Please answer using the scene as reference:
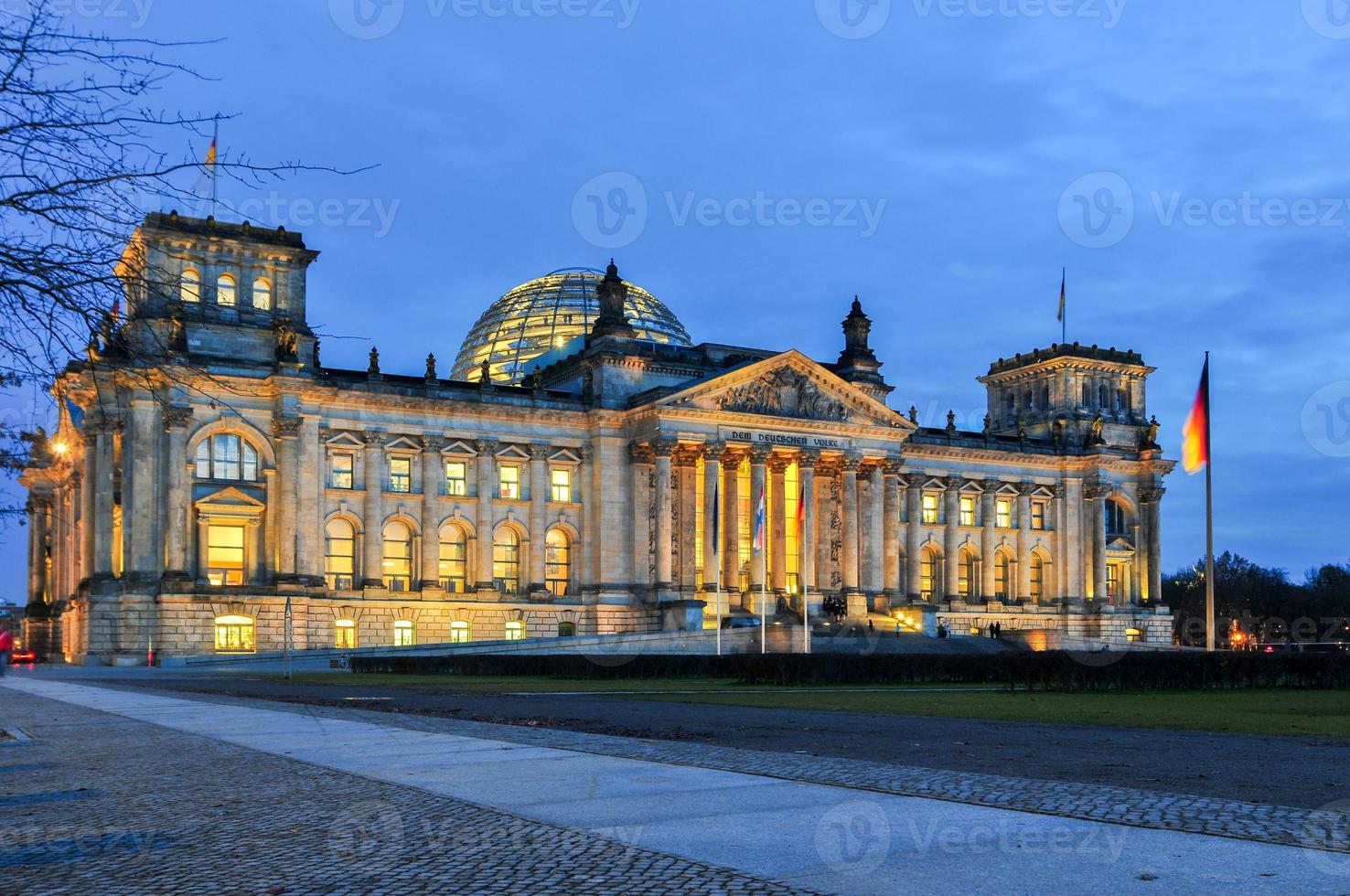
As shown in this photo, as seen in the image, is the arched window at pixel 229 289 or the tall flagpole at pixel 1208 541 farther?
the arched window at pixel 229 289

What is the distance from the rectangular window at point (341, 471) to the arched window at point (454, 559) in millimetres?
6651

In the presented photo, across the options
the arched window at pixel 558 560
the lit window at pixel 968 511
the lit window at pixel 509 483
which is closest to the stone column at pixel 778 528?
the arched window at pixel 558 560

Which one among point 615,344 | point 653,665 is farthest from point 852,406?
point 653,665

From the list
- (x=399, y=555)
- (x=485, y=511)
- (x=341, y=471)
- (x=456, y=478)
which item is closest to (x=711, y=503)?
(x=485, y=511)

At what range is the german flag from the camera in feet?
202

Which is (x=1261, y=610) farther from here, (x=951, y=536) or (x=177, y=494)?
(x=177, y=494)

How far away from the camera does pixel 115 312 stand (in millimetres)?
14180

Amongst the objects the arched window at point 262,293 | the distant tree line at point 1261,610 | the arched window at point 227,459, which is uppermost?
the arched window at point 262,293

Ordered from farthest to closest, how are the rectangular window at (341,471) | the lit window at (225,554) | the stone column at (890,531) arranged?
1. the stone column at (890,531)
2. the rectangular window at (341,471)
3. the lit window at (225,554)

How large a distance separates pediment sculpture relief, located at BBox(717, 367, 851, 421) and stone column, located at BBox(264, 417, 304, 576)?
26192mm

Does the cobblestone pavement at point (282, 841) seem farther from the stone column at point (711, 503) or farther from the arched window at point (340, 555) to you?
the arched window at point (340, 555)

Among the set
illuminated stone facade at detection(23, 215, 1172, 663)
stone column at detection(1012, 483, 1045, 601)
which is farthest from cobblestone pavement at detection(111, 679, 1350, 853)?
stone column at detection(1012, 483, 1045, 601)

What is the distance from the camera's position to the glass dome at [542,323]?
10994 cm

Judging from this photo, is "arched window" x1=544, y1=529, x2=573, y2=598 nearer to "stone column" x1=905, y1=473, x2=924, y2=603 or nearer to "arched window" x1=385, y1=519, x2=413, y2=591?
"arched window" x1=385, y1=519, x2=413, y2=591
